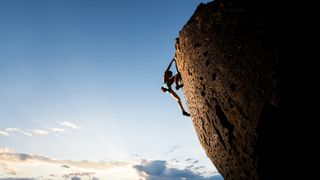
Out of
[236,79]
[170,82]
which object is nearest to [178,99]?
[170,82]

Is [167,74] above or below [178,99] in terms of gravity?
above

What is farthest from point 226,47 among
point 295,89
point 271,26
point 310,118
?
point 310,118

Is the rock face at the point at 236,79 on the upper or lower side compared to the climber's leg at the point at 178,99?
lower

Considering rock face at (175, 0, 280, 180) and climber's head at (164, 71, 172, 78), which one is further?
climber's head at (164, 71, 172, 78)

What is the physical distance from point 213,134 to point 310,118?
2.18 metres

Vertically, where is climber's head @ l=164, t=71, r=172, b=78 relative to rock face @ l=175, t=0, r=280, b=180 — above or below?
above

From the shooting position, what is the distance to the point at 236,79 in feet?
17.9

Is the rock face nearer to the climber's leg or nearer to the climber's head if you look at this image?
the climber's head

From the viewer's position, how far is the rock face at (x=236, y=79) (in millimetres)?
5070

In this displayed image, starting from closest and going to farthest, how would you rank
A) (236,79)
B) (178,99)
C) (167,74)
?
(236,79) < (167,74) < (178,99)

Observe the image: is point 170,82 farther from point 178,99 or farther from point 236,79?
point 236,79

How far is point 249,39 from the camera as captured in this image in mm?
5230

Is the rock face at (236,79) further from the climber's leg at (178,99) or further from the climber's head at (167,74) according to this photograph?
the climber's leg at (178,99)

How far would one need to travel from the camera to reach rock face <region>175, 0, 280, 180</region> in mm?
5070
